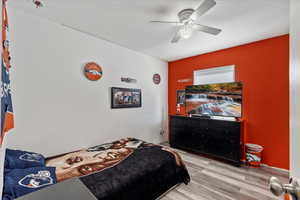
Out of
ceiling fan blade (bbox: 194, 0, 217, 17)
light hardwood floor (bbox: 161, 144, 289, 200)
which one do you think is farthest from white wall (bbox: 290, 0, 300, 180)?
light hardwood floor (bbox: 161, 144, 289, 200)

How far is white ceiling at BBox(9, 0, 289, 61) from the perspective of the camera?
5.68 ft

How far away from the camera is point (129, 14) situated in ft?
6.39

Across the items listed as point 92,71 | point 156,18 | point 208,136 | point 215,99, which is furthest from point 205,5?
point 208,136

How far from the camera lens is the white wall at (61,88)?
186 cm

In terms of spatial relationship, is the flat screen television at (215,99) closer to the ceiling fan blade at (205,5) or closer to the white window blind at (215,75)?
the white window blind at (215,75)

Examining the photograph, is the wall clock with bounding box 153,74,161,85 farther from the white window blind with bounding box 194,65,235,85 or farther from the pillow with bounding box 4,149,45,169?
the pillow with bounding box 4,149,45,169

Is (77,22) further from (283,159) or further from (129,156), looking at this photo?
(283,159)

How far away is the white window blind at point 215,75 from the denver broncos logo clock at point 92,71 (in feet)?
8.26

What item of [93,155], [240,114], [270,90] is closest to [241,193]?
[240,114]

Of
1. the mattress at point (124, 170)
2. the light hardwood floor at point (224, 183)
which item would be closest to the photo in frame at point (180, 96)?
the light hardwood floor at point (224, 183)

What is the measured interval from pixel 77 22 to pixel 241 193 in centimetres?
370

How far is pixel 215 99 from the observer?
10.4ft

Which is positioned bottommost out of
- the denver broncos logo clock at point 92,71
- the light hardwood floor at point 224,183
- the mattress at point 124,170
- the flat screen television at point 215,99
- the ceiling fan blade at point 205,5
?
the light hardwood floor at point 224,183

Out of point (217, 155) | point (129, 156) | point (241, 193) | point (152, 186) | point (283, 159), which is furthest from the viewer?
point (217, 155)
